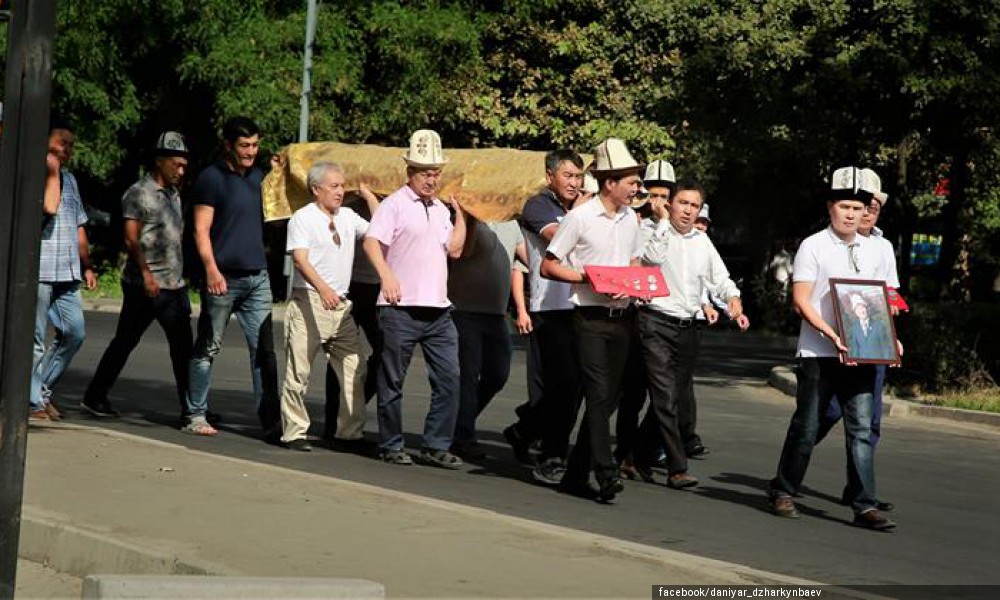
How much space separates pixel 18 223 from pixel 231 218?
5.34 metres

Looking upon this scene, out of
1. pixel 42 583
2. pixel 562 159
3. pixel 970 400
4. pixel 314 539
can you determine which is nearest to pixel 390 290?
pixel 562 159

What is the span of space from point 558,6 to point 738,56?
15159mm

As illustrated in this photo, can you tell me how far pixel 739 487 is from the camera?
11148 mm

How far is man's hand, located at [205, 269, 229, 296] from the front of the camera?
1185 centimetres

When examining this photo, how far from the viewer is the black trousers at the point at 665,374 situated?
428 inches

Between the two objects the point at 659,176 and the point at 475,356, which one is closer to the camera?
the point at 659,176

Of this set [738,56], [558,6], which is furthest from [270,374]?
[558,6]

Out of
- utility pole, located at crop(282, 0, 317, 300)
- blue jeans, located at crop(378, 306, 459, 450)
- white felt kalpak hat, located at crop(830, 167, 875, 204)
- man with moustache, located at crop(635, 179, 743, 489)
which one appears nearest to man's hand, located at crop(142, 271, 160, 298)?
blue jeans, located at crop(378, 306, 459, 450)

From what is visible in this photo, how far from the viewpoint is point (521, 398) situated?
53.8 feet

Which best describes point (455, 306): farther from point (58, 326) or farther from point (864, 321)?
point (864, 321)

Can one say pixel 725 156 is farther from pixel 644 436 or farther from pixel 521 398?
pixel 644 436

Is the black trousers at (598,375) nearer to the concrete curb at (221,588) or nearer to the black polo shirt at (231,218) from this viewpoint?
the black polo shirt at (231,218)

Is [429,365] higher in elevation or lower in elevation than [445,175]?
lower

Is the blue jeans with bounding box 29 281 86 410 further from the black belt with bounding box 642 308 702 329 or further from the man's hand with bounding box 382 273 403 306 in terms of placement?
the black belt with bounding box 642 308 702 329
